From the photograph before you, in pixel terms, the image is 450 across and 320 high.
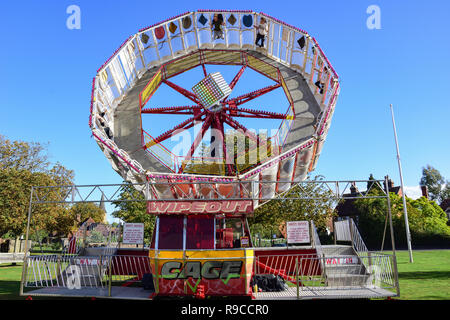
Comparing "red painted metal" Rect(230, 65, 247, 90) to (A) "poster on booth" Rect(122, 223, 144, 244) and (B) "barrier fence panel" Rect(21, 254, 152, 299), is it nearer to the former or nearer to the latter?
(A) "poster on booth" Rect(122, 223, 144, 244)

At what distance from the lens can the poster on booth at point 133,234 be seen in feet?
58.1

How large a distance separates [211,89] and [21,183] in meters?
25.9

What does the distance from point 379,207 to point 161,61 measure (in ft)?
130

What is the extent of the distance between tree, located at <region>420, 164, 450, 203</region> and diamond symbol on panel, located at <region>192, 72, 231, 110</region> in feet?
249

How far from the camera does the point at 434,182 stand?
77812 millimetres

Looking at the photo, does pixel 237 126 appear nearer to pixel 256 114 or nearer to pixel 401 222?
pixel 256 114

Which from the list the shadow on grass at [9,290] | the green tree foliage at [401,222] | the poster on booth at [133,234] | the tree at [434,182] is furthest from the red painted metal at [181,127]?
the tree at [434,182]

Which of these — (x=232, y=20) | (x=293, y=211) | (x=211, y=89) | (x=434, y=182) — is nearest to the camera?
(x=211, y=89)

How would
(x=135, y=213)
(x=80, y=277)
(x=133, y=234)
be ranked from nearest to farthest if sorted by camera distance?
(x=80, y=277), (x=133, y=234), (x=135, y=213)

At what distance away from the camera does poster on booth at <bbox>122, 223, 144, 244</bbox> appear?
1772 centimetres

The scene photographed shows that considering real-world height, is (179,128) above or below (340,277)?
above

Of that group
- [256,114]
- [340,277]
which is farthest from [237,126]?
[340,277]

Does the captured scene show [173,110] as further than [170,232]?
Yes
